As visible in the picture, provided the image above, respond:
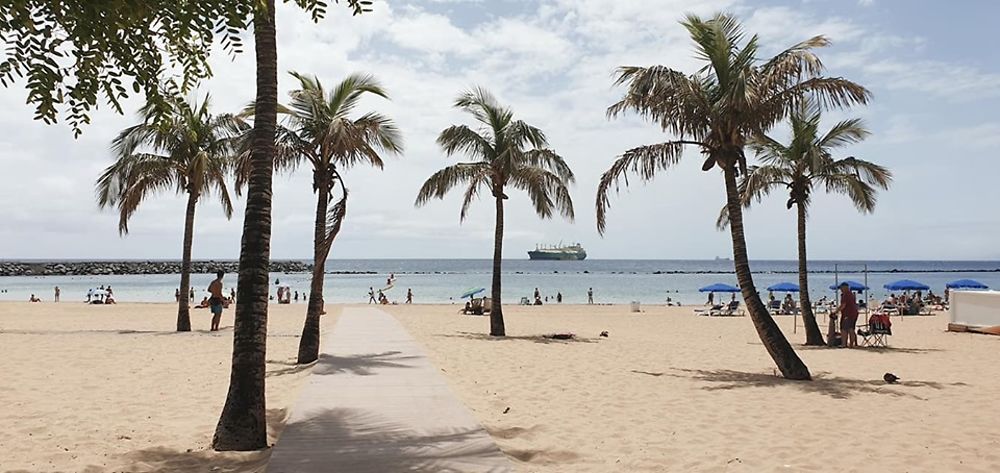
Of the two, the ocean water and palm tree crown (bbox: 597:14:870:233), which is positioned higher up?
palm tree crown (bbox: 597:14:870:233)

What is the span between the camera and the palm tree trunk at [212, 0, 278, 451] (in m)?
6.52

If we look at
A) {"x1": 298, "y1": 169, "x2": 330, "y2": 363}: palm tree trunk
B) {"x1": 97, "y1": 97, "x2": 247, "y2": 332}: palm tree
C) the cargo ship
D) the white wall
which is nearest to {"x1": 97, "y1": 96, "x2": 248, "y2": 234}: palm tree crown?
{"x1": 97, "y1": 97, "x2": 247, "y2": 332}: palm tree

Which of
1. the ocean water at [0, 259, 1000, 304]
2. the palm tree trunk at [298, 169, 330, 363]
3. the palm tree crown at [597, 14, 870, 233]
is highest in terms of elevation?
the palm tree crown at [597, 14, 870, 233]

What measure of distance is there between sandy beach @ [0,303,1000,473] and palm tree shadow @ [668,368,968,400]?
0.04 metres

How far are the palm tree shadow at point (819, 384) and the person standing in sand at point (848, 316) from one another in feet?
15.9

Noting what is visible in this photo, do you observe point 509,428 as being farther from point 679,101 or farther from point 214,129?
point 214,129

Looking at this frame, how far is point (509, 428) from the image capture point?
24.9 feet

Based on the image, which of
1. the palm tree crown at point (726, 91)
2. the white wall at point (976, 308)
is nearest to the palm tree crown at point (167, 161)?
the palm tree crown at point (726, 91)

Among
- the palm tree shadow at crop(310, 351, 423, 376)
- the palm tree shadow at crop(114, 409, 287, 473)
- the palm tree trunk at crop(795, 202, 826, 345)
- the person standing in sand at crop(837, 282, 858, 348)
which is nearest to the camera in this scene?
the palm tree shadow at crop(114, 409, 287, 473)

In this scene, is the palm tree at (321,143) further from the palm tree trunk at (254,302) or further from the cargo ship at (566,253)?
the cargo ship at (566,253)

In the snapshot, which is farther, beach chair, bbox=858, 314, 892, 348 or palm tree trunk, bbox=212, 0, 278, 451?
beach chair, bbox=858, 314, 892, 348

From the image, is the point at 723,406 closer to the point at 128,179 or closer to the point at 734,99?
the point at 734,99

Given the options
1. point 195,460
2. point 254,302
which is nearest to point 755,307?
point 254,302

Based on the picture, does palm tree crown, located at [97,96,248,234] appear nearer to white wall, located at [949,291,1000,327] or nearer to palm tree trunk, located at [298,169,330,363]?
palm tree trunk, located at [298,169,330,363]
